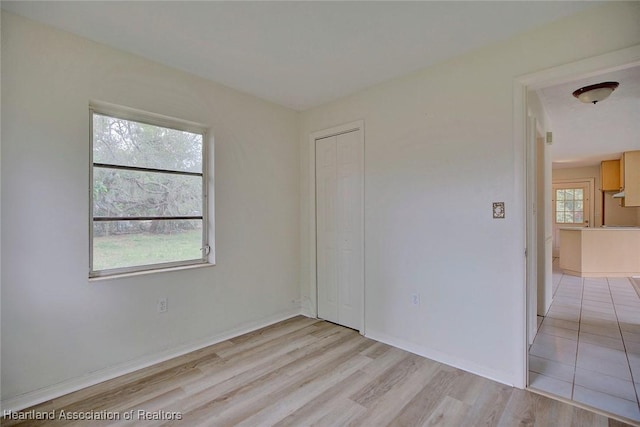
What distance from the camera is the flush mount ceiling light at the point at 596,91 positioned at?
8.84 feet

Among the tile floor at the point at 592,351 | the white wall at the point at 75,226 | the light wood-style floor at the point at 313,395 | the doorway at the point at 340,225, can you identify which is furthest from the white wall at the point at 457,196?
the white wall at the point at 75,226

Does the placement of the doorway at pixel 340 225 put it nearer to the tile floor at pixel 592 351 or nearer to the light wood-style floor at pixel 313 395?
the light wood-style floor at pixel 313 395

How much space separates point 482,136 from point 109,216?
9.84 ft

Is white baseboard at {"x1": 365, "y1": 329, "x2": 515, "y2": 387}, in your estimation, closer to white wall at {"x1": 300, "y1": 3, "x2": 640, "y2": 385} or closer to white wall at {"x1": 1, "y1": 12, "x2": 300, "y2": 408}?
white wall at {"x1": 300, "y1": 3, "x2": 640, "y2": 385}

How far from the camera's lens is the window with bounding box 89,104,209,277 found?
2.35 meters

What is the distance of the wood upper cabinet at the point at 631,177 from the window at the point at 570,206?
2.30 metres

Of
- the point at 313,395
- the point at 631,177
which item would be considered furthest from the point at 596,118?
the point at 313,395

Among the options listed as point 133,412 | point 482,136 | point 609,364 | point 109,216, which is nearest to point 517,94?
point 482,136

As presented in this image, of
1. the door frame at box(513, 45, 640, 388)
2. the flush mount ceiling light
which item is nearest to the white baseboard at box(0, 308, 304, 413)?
the door frame at box(513, 45, 640, 388)

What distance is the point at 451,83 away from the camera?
2.52 meters

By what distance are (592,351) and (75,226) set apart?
14.5 ft

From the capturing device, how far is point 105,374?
Result: 7.46 ft

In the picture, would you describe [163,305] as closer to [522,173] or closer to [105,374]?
[105,374]

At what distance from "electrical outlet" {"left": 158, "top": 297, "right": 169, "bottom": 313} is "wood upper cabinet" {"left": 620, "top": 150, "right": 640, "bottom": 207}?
27.5 ft
